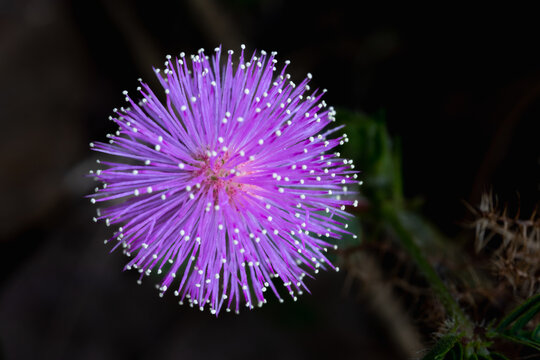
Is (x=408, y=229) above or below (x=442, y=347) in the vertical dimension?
above

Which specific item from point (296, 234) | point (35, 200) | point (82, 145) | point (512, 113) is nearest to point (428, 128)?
point (512, 113)

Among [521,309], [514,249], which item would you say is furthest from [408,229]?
[521,309]

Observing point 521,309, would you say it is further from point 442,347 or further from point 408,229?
point 408,229

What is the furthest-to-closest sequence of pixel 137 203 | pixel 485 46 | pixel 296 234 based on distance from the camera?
pixel 485 46, pixel 296 234, pixel 137 203

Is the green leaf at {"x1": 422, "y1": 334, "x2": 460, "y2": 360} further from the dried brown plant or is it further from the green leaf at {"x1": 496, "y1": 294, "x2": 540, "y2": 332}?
the dried brown plant

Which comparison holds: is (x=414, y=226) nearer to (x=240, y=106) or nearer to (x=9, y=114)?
(x=240, y=106)

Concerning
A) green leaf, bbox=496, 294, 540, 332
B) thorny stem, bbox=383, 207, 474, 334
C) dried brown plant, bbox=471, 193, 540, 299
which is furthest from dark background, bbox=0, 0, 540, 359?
green leaf, bbox=496, 294, 540, 332
